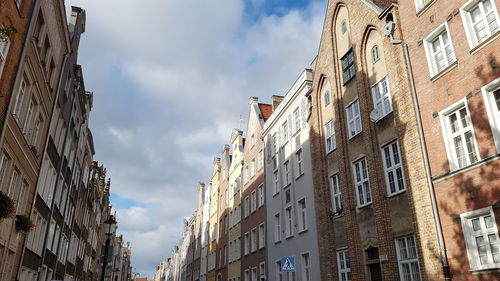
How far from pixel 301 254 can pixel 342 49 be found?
493 inches

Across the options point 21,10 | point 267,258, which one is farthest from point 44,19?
point 267,258

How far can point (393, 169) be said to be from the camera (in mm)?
17156

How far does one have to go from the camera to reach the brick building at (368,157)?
15.6 metres

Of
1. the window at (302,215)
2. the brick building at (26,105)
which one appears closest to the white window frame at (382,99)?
the window at (302,215)

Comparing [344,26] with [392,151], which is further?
[344,26]

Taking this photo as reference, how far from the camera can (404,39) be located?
687 inches

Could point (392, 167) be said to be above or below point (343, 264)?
above

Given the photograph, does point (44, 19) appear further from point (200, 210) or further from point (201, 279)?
point (200, 210)

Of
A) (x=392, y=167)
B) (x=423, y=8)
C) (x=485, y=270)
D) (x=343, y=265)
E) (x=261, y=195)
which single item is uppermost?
(x=423, y=8)

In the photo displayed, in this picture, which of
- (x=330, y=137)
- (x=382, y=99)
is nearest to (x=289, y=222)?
(x=330, y=137)

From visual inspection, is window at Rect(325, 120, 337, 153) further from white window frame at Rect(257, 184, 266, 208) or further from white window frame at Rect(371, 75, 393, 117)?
white window frame at Rect(257, 184, 266, 208)

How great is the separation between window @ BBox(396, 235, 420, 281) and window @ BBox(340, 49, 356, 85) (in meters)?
9.13

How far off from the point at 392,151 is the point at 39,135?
16.0m

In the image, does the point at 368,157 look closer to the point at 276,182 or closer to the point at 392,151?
the point at 392,151
